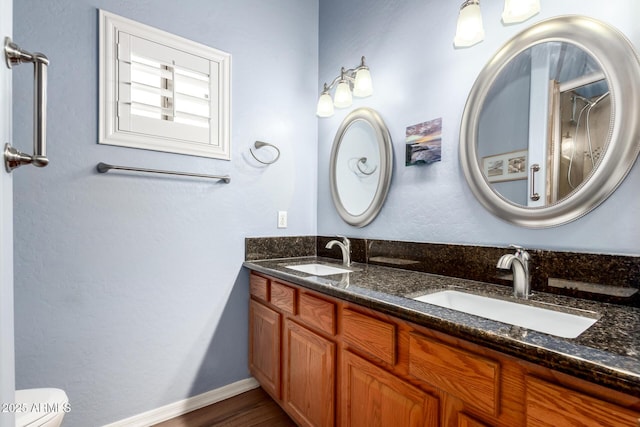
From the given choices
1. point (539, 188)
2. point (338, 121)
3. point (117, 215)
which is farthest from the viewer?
point (338, 121)

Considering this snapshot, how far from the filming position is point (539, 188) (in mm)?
1203

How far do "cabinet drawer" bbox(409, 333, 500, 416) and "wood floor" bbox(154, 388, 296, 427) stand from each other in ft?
3.63

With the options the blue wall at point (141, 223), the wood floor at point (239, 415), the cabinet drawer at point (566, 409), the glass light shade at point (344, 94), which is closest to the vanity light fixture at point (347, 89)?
the glass light shade at point (344, 94)

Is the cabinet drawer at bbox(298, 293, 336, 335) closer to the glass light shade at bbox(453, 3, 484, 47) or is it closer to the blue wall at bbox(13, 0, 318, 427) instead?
the blue wall at bbox(13, 0, 318, 427)

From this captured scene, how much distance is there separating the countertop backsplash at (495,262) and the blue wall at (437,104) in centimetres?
5

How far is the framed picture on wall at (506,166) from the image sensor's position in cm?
126

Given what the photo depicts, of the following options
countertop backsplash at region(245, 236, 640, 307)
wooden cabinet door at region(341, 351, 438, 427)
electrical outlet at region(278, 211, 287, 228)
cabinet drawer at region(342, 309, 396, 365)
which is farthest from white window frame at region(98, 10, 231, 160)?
wooden cabinet door at region(341, 351, 438, 427)

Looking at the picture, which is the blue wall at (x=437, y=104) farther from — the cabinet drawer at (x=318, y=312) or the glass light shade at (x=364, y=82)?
the cabinet drawer at (x=318, y=312)

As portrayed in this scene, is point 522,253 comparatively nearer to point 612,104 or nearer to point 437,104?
point 612,104

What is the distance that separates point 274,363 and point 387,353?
0.91m

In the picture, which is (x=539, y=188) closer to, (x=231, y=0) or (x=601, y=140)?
(x=601, y=140)

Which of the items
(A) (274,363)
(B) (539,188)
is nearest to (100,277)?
(A) (274,363)

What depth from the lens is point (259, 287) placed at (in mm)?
1894

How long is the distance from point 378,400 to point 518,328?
0.57 m
